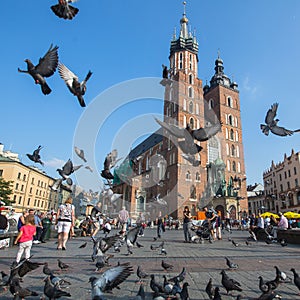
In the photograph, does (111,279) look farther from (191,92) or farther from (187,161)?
(191,92)

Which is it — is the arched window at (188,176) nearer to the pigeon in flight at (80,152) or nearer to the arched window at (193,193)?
the arched window at (193,193)

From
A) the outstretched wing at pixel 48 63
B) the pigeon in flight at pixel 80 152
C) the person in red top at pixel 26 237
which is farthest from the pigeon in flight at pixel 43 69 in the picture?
the pigeon in flight at pixel 80 152

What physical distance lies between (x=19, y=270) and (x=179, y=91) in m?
49.7

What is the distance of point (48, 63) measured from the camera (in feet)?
19.9

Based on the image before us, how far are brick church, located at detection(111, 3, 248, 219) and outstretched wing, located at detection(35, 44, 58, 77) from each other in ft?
117

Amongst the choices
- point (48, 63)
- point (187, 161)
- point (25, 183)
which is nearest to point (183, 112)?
point (187, 161)

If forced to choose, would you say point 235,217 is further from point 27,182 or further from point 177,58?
point 27,182

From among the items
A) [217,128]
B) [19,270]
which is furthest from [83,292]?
[217,128]

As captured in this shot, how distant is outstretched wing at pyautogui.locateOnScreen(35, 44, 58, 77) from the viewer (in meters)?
5.95

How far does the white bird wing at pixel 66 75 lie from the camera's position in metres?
6.86

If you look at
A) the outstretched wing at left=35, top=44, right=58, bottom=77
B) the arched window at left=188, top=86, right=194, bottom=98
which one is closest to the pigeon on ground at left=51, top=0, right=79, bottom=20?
the outstretched wing at left=35, top=44, right=58, bottom=77

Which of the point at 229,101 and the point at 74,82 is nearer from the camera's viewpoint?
the point at 74,82

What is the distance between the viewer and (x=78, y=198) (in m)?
63.3

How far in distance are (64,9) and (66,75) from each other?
197 centimetres
